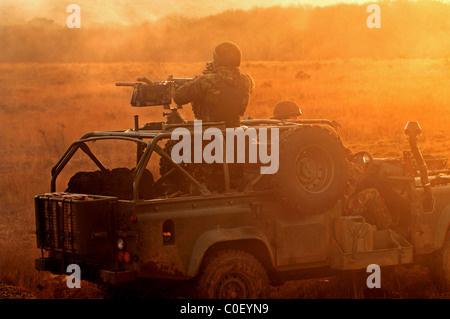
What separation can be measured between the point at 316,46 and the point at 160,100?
4121cm

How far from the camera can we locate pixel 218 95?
870cm

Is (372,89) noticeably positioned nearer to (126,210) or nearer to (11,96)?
(11,96)

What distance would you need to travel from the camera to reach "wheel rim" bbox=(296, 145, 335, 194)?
821 cm

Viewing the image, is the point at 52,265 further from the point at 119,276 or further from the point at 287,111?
the point at 287,111

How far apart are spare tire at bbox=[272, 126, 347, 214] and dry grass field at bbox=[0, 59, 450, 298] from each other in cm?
143

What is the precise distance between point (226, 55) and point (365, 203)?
6.38 ft

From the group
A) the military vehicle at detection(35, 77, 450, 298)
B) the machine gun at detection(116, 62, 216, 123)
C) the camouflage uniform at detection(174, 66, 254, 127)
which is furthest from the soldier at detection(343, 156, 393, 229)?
the machine gun at detection(116, 62, 216, 123)

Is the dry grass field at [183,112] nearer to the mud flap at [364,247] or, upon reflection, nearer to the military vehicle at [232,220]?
the mud flap at [364,247]

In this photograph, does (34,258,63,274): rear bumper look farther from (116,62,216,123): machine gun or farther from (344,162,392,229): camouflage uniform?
(344,162,392,229): camouflage uniform

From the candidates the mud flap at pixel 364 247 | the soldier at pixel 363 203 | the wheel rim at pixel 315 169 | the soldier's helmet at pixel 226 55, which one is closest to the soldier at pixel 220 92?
the soldier's helmet at pixel 226 55

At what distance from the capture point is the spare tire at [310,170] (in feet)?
26.2

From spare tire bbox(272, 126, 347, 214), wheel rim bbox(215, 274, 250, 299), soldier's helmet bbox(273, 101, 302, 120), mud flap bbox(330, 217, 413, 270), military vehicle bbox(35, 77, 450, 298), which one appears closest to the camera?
military vehicle bbox(35, 77, 450, 298)

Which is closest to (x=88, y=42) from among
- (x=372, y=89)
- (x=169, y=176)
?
(x=372, y=89)

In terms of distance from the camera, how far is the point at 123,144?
890 inches
